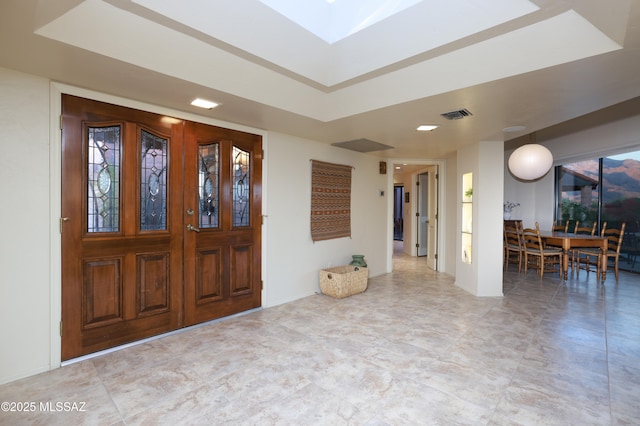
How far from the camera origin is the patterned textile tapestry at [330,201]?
14.5 feet

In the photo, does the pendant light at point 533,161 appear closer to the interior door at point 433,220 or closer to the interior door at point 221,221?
the interior door at point 433,220

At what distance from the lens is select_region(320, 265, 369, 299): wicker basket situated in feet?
13.8

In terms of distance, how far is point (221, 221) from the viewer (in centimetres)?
340

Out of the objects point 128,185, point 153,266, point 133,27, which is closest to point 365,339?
point 153,266

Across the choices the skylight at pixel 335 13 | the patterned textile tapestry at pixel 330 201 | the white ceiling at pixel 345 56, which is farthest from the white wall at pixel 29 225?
the patterned textile tapestry at pixel 330 201

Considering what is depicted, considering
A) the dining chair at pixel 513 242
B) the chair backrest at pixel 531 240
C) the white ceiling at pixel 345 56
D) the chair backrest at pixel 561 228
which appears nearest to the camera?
the white ceiling at pixel 345 56

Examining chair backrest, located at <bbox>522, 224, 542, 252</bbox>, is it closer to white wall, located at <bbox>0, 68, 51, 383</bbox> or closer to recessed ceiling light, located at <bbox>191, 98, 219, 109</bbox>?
recessed ceiling light, located at <bbox>191, 98, 219, 109</bbox>

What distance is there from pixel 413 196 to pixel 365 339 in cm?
553

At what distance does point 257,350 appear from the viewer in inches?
106

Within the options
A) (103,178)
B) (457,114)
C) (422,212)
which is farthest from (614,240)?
(103,178)

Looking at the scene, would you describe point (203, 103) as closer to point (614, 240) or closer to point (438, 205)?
point (438, 205)

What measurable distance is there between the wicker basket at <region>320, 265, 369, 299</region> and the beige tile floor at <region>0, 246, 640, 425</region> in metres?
0.44

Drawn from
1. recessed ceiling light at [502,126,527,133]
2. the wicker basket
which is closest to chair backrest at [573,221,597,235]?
recessed ceiling light at [502,126,527,133]

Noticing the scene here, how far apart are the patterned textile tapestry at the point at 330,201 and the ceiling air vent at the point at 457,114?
6.12 feet
